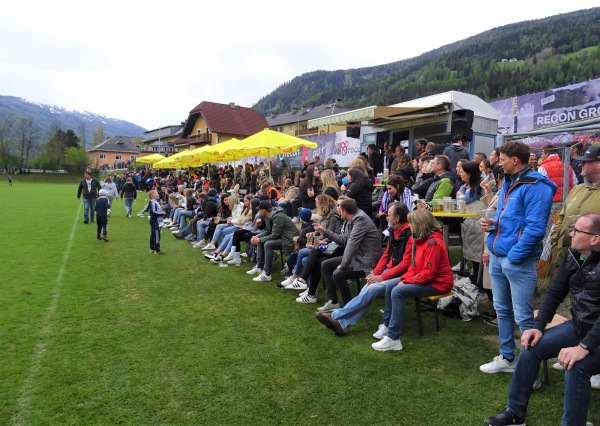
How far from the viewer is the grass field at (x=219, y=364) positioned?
3.25 meters

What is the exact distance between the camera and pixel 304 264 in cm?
660

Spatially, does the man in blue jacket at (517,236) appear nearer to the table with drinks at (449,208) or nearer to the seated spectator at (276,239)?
the table with drinks at (449,208)

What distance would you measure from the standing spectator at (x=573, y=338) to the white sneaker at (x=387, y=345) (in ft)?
4.64

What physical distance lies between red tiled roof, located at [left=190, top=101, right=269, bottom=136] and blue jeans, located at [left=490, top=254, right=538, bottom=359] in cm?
5055

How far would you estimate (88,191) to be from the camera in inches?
580

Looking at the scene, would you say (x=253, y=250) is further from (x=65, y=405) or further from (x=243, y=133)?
(x=243, y=133)

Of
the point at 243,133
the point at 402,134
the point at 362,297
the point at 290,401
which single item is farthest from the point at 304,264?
the point at 243,133

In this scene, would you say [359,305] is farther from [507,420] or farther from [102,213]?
[102,213]

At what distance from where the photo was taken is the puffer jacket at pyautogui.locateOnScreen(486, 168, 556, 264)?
3.34 meters

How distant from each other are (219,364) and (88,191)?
12.8 meters

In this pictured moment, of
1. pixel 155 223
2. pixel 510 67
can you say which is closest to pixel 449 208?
pixel 155 223

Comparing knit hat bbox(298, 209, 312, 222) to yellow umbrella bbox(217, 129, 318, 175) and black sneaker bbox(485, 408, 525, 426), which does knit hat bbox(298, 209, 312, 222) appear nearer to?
black sneaker bbox(485, 408, 525, 426)

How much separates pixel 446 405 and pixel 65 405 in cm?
311

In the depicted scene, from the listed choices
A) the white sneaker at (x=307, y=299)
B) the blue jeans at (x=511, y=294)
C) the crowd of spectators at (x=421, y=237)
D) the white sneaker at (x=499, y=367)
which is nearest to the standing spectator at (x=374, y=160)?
the crowd of spectators at (x=421, y=237)
